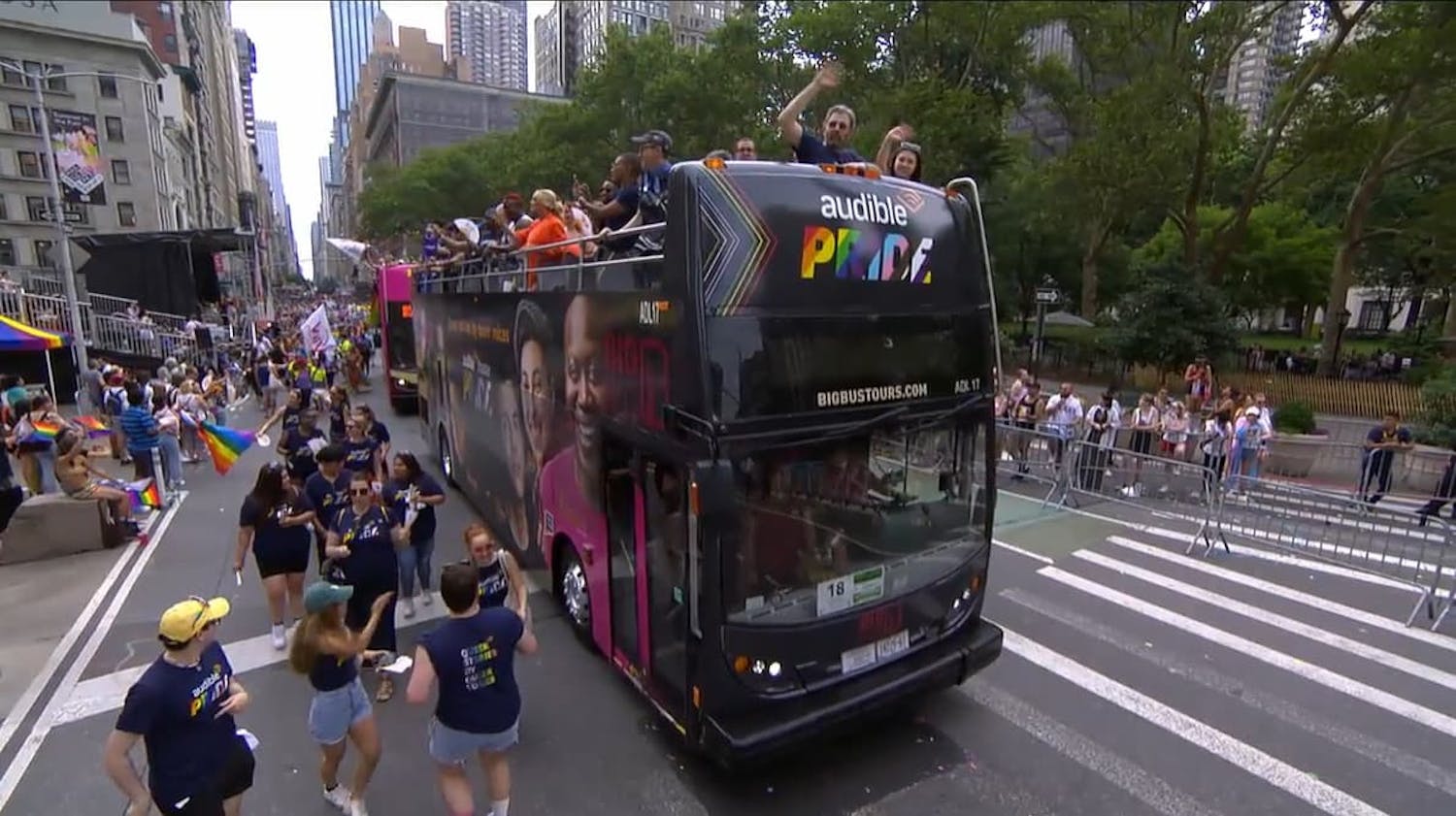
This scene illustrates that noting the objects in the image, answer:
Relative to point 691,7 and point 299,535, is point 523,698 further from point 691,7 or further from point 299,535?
point 691,7

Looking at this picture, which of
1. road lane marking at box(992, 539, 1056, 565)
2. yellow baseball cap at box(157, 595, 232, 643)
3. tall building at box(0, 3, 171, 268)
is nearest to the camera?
yellow baseball cap at box(157, 595, 232, 643)

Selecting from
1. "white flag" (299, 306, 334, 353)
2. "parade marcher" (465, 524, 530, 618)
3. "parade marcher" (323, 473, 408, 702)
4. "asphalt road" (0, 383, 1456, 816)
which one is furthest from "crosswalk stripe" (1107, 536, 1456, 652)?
"white flag" (299, 306, 334, 353)

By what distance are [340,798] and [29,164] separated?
64.3 metres

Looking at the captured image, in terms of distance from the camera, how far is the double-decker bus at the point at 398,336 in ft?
66.7

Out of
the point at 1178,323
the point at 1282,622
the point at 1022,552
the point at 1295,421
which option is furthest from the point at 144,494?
the point at 1178,323

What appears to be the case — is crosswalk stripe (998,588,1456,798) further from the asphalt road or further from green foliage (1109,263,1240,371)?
green foliage (1109,263,1240,371)

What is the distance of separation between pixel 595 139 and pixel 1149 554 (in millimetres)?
29643

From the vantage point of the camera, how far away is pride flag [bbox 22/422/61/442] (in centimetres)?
1061

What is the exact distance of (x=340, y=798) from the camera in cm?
469

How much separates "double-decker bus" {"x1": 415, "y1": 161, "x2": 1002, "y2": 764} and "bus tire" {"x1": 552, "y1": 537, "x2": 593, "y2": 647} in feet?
2.26

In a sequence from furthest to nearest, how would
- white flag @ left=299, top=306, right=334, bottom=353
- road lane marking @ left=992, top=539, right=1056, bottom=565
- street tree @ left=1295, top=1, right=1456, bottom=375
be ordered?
street tree @ left=1295, top=1, right=1456, bottom=375, white flag @ left=299, top=306, right=334, bottom=353, road lane marking @ left=992, top=539, right=1056, bottom=565

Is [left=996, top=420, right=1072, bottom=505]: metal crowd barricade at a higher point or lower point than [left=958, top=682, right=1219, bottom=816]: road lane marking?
higher

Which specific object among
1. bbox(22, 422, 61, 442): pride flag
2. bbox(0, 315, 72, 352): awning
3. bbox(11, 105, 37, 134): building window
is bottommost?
bbox(22, 422, 61, 442): pride flag

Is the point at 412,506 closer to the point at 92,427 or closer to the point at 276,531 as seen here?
the point at 276,531
